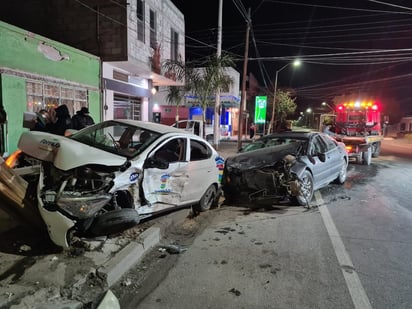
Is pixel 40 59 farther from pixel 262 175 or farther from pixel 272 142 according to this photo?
pixel 262 175

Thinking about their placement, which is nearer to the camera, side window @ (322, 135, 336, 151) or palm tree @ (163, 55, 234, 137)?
side window @ (322, 135, 336, 151)

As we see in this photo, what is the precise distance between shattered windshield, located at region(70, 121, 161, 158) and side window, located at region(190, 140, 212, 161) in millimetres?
969

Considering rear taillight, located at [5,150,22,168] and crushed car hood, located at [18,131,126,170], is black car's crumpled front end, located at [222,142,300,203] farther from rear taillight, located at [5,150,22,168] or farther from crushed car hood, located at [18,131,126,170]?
rear taillight, located at [5,150,22,168]

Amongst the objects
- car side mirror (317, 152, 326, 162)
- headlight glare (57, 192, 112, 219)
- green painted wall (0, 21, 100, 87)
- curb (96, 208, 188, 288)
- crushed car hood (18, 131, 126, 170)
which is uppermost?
green painted wall (0, 21, 100, 87)

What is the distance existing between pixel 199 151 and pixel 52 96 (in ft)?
23.7

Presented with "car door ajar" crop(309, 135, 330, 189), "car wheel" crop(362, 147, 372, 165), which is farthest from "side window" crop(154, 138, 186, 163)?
"car wheel" crop(362, 147, 372, 165)

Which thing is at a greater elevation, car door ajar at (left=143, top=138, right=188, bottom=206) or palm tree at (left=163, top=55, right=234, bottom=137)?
palm tree at (left=163, top=55, right=234, bottom=137)

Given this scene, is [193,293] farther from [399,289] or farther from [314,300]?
[399,289]

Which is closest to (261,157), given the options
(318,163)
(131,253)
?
(318,163)

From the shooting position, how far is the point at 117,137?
5.64 m

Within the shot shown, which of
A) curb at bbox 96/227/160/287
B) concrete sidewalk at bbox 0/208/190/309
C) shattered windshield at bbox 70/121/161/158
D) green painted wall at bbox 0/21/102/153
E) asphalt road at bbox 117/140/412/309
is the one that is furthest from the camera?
green painted wall at bbox 0/21/102/153

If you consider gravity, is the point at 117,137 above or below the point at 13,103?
below

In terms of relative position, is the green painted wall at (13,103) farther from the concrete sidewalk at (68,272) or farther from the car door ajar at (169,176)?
the concrete sidewalk at (68,272)

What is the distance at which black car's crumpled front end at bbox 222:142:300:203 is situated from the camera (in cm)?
668
